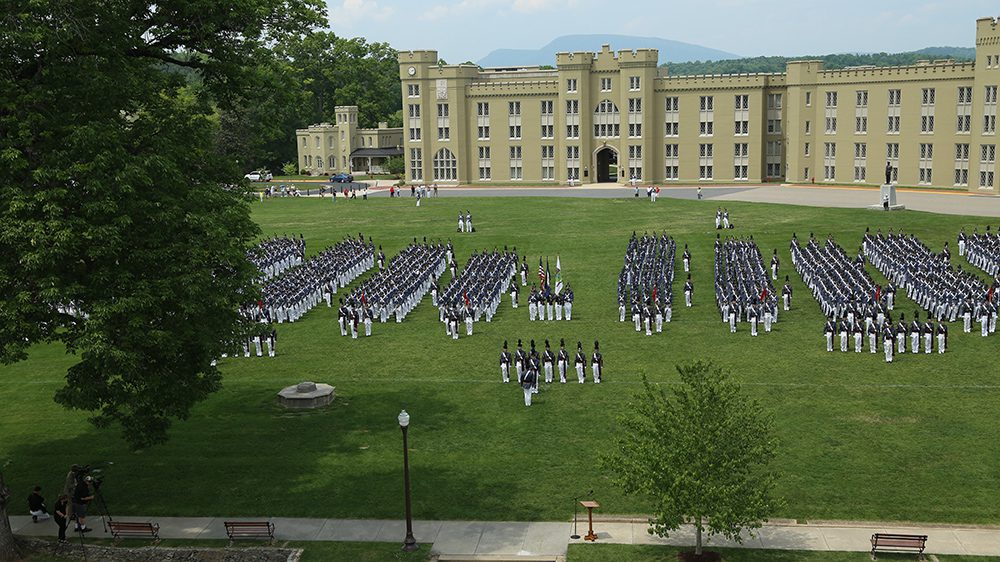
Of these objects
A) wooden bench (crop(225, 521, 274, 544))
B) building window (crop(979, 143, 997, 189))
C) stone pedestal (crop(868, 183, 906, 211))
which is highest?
building window (crop(979, 143, 997, 189))

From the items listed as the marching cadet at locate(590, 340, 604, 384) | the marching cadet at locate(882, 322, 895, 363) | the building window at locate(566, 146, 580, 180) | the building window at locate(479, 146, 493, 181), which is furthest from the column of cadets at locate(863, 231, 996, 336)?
the building window at locate(479, 146, 493, 181)

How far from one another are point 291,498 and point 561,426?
21.3 ft

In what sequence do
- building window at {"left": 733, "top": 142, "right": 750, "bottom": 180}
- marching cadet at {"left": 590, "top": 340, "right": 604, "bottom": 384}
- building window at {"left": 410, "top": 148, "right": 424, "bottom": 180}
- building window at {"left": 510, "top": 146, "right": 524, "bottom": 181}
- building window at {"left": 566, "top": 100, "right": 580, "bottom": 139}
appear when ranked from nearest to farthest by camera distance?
marching cadet at {"left": 590, "top": 340, "right": 604, "bottom": 384} → building window at {"left": 733, "top": 142, "right": 750, "bottom": 180} → building window at {"left": 566, "top": 100, "right": 580, "bottom": 139} → building window at {"left": 510, "top": 146, "right": 524, "bottom": 181} → building window at {"left": 410, "top": 148, "right": 424, "bottom": 180}

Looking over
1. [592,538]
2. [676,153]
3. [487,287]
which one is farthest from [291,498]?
[676,153]

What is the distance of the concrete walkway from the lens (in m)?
15.5

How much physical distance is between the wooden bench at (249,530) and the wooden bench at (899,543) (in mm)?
9905

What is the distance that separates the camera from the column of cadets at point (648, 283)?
1236 inches

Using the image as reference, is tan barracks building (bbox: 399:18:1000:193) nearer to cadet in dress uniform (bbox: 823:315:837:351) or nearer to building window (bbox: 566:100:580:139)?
building window (bbox: 566:100:580:139)

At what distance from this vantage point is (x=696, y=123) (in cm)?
7956

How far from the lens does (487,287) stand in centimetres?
3488

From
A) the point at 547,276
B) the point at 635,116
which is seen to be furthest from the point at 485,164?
the point at 547,276

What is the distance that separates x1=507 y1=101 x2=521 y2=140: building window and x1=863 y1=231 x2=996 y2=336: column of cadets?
45.2m

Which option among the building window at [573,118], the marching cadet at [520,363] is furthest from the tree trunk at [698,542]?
the building window at [573,118]

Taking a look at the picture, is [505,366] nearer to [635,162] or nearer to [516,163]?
[635,162]
